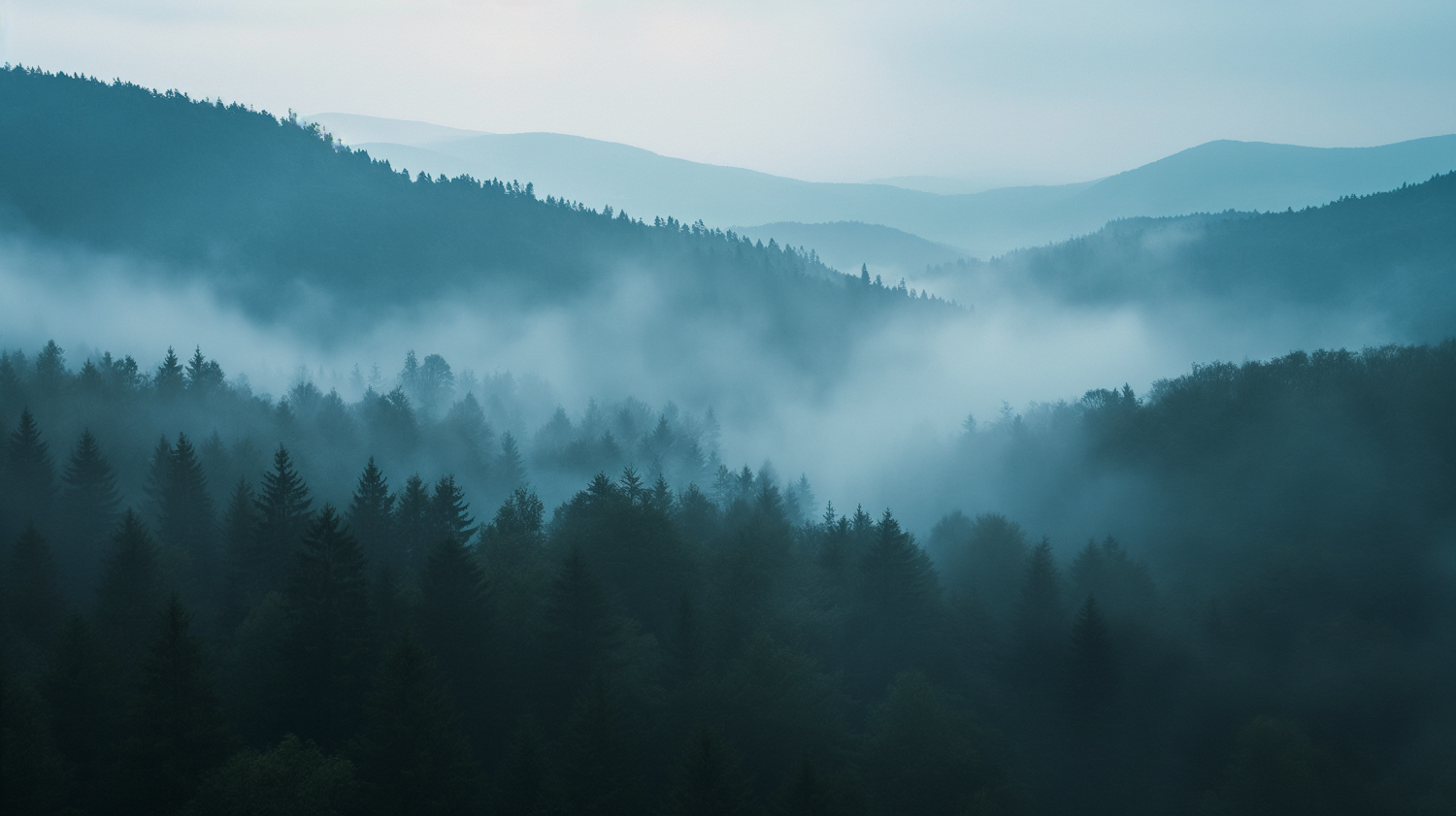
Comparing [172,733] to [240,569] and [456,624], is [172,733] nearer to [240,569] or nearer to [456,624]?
[456,624]

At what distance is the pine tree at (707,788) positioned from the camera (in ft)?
82.6

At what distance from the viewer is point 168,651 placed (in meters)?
23.9

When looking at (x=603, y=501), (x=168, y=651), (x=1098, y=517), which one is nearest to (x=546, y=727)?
(x=168, y=651)

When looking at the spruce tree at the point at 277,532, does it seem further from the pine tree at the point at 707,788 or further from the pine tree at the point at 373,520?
the pine tree at the point at 707,788

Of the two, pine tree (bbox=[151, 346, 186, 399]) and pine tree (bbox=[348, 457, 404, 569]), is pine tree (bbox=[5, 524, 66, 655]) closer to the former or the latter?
pine tree (bbox=[348, 457, 404, 569])

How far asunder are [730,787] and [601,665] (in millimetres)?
10878

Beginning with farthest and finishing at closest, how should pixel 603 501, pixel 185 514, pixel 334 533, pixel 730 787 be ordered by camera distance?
pixel 603 501
pixel 185 514
pixel 334 533
pixel 730 787

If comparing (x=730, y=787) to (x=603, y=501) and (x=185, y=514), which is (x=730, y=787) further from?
(x=185, y=514)

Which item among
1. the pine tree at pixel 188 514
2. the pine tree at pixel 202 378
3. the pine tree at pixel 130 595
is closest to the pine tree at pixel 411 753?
the pine tree at pixel 130 595

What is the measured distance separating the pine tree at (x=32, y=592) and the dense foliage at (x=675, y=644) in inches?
4.0

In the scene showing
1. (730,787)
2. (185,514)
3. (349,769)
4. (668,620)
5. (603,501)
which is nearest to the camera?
(349,769)

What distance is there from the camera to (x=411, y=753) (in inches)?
986

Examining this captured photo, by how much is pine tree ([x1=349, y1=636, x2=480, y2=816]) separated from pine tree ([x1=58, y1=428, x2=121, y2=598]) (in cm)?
3007

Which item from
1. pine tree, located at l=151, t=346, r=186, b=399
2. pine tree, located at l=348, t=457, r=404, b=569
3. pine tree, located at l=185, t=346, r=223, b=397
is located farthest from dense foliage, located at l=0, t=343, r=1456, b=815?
pine tree, located at l=185, t=346, r=223, b=397
